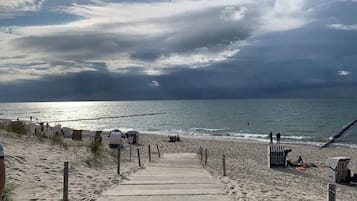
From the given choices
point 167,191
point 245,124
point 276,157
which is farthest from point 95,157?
point 245,124

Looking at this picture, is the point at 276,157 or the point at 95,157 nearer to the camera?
the point at 95,157

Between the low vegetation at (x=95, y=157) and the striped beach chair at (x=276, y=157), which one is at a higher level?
the low vegetation at (x=95, y=157)

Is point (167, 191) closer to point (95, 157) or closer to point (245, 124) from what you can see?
point (95, 157)

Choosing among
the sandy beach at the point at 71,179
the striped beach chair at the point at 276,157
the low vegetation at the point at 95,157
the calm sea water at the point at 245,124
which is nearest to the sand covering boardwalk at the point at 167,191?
the sandy beach at the point at 71,179

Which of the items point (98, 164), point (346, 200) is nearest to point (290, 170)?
point (346, 200)

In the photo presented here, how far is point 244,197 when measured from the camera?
26.9ft

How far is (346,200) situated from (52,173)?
7920 millimetres

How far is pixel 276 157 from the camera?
20.9 m

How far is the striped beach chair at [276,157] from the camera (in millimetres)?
20856

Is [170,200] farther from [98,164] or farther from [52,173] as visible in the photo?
[98,164]

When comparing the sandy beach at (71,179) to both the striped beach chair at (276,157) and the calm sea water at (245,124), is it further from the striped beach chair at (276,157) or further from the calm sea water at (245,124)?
the calm sea water at (245,124)

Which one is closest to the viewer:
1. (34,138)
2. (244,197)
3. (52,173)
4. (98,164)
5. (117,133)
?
(244,197)

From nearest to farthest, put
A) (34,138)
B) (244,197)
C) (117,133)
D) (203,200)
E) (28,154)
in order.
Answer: (203,200) < (244,197) < (28,154) < (34,138) < (117,133)

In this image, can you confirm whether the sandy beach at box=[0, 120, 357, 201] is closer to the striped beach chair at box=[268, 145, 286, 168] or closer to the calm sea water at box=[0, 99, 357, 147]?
the striped beach chair at box=[268, 145, 286, 168]
